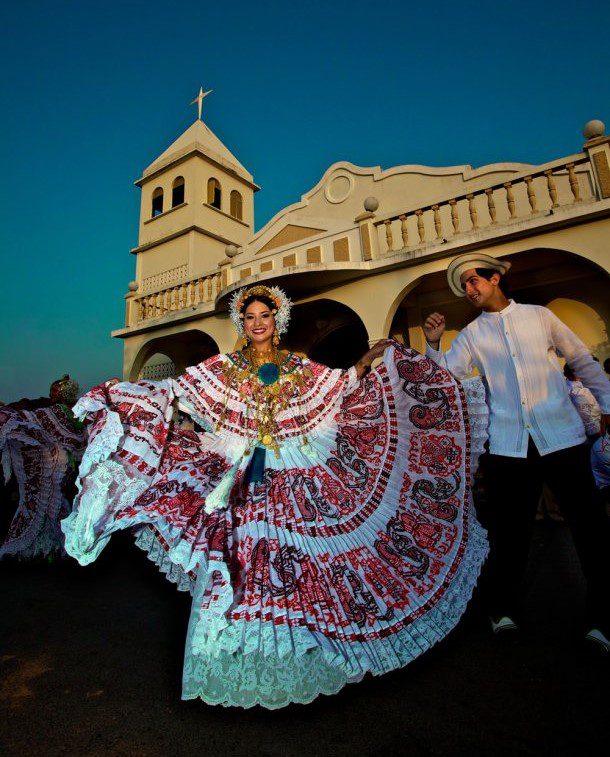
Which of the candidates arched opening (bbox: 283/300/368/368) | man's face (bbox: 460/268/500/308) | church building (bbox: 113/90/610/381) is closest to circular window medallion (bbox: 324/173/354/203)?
church building (bbox: 113/90/610/381)

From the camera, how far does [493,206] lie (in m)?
7.89

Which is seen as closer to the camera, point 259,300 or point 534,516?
point 534,516

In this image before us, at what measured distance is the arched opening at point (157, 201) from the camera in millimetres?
17719

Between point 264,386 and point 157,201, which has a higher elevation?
point 157,201

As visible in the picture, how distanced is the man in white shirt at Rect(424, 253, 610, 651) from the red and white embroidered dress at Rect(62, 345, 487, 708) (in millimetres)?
174

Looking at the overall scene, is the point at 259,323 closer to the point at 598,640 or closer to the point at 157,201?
the point at 598,640

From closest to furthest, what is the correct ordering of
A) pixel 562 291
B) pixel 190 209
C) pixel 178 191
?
1. pixel 562 291
2. pixel 190 209
3. pixel 178 191

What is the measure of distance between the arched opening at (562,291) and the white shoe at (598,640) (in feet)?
23.8

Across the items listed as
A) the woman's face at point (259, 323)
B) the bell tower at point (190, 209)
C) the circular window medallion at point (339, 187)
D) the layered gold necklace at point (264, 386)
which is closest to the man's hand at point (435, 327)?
the layered gold necklace at point (264, 386)

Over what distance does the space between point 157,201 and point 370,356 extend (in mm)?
18236

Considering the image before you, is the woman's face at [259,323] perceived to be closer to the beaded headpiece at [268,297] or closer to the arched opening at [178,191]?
the beaded headpiece at [268,297]

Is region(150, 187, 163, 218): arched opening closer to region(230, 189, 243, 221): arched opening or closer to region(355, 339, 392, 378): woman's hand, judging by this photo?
region(230, 189, 243, 221): arched opening

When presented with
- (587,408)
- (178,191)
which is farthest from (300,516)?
(178,191)

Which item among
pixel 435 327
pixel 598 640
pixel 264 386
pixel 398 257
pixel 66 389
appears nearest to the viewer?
pixel 598 640
